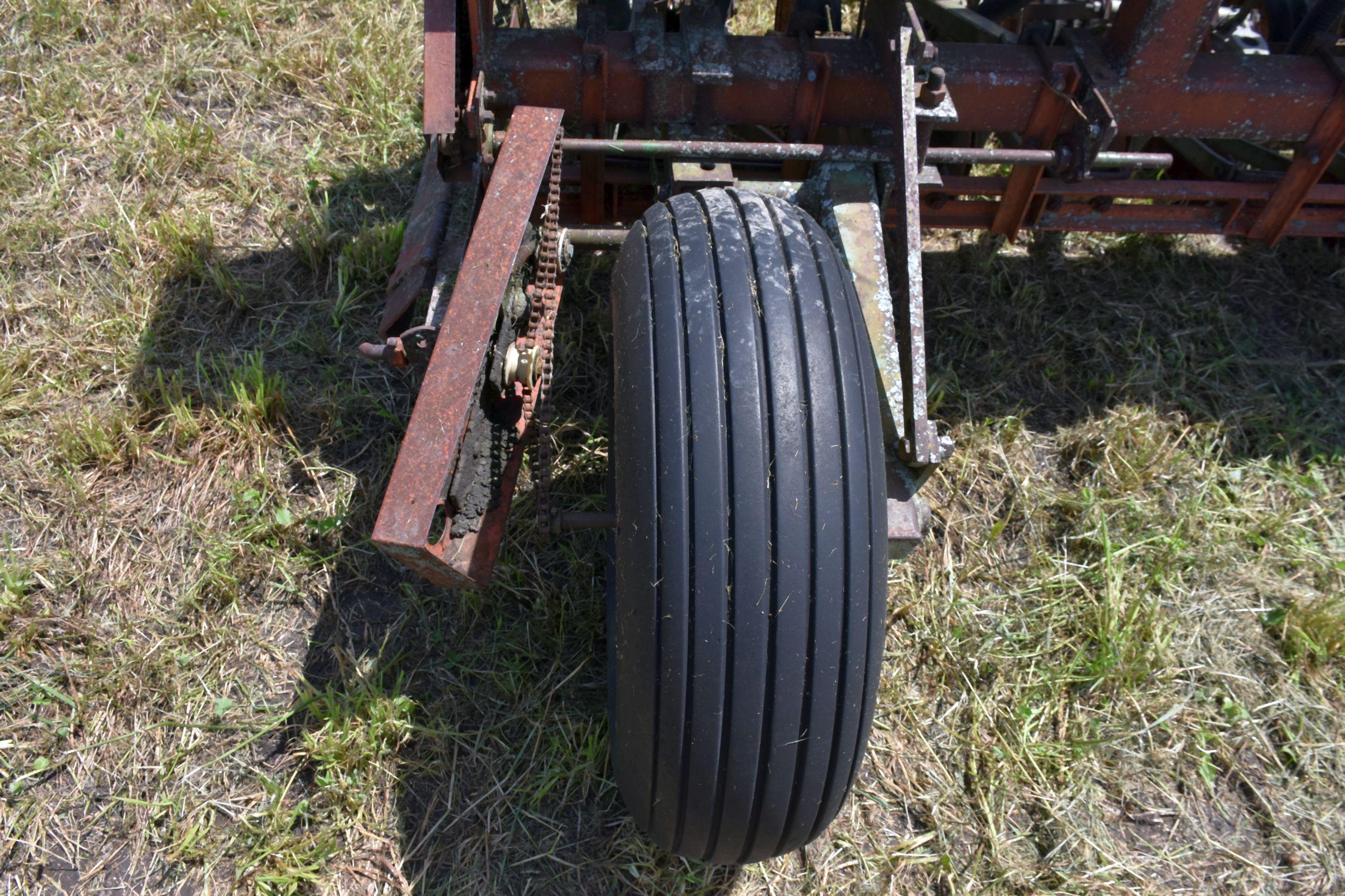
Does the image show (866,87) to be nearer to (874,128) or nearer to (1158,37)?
(874,128)

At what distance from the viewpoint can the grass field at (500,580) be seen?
2.28m

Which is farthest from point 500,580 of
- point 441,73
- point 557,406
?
point 441,73

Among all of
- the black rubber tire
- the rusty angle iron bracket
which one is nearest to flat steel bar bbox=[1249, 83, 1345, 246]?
the black rubber tire

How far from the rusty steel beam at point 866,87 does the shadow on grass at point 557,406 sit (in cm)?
75

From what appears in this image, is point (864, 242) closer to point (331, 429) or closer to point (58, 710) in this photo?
point (331, 429)

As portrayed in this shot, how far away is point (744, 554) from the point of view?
1619mm

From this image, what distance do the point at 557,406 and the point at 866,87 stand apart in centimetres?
131

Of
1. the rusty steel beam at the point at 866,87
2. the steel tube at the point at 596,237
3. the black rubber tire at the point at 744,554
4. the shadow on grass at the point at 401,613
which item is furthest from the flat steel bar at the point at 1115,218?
the black rubber tire at the point at 744,554

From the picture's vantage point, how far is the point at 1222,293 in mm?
3527

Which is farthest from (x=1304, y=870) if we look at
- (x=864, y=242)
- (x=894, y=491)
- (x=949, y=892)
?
(x=864, y=242)

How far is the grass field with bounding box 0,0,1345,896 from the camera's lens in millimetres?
2279

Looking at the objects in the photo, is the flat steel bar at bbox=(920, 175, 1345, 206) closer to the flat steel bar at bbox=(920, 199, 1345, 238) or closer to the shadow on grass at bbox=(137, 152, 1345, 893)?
the flat steel bar at bbox=(920, 199, 1345, 238)

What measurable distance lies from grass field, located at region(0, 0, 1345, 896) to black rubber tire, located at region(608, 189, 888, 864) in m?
0.64

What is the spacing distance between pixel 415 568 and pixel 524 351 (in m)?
0.51
